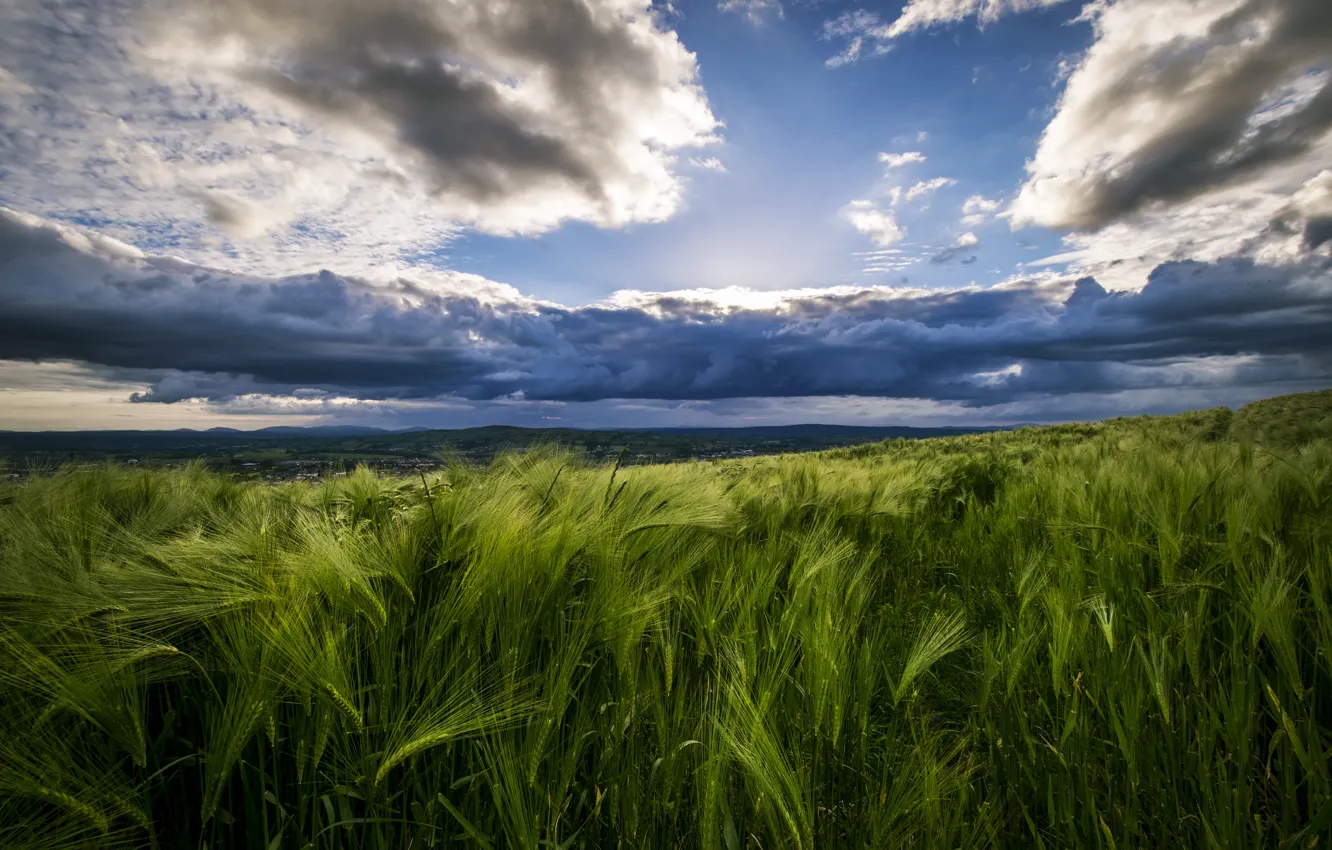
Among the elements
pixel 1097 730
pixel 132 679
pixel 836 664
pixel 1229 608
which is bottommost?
pixel 1097 730

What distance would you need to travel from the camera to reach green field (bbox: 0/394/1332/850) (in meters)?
1.24

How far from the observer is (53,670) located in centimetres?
121

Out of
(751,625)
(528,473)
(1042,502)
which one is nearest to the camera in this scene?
(751,625)

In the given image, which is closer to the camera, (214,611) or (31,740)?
(31,740)

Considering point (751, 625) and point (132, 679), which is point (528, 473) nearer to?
point (751, 625)

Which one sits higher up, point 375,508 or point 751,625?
point 375,508

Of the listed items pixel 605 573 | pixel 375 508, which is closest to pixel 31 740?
pixel 605 573

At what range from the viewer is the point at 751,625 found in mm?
1892

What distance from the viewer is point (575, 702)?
6.23ft

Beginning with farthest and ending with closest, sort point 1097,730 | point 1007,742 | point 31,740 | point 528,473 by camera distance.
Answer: point 528,473 → point 1097,730 → point 1007,742 → point 31,740

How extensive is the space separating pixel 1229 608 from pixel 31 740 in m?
3.70

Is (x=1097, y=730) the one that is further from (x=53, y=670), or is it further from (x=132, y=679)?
(x=53, y=670)

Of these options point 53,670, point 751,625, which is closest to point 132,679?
point 53,670

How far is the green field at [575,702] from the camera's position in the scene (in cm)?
124
